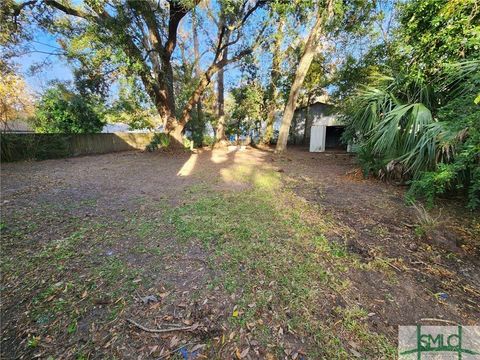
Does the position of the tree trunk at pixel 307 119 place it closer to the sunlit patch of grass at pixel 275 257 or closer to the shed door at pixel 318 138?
the shed door at pixel 318 138

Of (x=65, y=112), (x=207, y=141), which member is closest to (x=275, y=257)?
(x=65, y=112)

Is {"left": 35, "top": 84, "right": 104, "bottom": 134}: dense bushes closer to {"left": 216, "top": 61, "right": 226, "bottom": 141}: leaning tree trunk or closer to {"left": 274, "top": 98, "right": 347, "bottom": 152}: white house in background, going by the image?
{"left": 216, "top": 61, "right": 226, "bottom": 141}: leaning tree trunk

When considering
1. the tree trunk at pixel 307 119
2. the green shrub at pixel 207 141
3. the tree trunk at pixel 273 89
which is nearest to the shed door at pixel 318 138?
the tree trunk at pixel 273 89

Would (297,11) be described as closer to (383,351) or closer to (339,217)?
(339,217)

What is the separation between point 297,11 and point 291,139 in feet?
32.4

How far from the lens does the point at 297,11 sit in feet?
25.7

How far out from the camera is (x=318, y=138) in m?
12.7

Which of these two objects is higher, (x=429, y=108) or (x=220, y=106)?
(x=220, y=106)

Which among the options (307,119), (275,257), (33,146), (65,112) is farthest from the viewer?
(307,119)

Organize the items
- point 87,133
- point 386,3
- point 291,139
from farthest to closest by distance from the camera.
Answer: point 291,139 → point 87,133 → point 386,3

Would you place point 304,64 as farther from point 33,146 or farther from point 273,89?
point 33,146

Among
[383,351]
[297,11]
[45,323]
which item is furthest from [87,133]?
[383,351]

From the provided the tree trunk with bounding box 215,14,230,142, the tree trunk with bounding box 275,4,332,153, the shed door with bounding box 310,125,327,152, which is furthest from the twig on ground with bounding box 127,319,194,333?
the tree trunk with bounding box 215,14,230,142

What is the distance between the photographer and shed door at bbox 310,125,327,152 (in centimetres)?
1262
